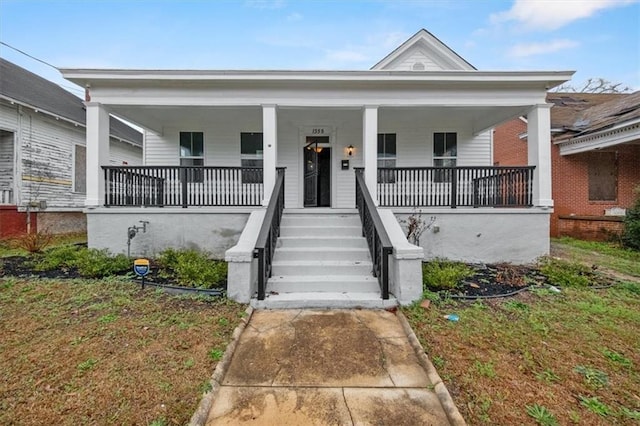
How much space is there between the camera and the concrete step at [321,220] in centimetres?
601

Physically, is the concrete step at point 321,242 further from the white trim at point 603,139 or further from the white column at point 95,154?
the white trim at point 603,139

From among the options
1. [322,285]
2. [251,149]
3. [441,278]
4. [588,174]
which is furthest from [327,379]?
[588,174]

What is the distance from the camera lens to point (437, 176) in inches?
291

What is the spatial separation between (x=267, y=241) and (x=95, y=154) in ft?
15.3

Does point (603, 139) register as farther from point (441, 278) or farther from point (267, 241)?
point (267, 241)

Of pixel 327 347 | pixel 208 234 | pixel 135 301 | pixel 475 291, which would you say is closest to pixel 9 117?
pixel 208 234

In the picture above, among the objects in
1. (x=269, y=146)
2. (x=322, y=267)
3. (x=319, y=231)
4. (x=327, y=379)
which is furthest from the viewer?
(x=269, y=146)

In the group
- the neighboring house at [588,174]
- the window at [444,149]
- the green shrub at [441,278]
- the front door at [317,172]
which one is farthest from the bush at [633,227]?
the front door at [317,172]

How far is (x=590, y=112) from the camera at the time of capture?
11.9 metres

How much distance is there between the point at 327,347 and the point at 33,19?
62.0 feet

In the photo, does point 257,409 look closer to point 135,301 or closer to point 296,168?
point 135,301

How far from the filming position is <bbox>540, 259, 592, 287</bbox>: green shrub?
4961 millimetres

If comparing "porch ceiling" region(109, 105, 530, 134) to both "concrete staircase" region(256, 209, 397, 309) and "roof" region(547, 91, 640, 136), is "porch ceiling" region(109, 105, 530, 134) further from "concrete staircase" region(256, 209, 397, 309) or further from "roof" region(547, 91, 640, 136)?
"roof" region(547, 91, 640, 136)

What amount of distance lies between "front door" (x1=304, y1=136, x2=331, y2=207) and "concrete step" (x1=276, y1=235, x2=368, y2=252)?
371 cm
